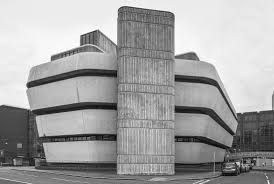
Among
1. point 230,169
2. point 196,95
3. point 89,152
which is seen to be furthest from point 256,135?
point 89,152

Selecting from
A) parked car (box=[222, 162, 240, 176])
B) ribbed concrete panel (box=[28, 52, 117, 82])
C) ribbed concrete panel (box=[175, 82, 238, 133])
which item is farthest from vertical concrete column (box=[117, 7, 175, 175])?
ribbed concrete panel (box=[175, 82, 238, 133])

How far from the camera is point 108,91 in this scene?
54.6 metres

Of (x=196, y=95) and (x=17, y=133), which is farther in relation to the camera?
(x=17, y=133)

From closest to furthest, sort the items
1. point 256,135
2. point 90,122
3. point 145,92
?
point 145,92, point 90,122, point 256,135

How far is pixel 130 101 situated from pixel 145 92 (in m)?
2.11

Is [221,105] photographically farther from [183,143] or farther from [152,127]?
[152,127]

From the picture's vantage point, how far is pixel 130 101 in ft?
161

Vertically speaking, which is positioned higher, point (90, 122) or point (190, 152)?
point (90, 122)

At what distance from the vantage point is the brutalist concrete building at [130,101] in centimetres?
4888

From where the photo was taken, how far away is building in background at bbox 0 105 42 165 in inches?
4683

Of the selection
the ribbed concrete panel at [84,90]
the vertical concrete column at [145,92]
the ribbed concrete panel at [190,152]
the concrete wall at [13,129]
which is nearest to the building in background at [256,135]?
the concrete wall at [13,129]

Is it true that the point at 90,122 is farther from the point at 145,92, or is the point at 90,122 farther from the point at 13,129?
the point at 13,129

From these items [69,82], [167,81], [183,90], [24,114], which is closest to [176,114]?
[183,90]

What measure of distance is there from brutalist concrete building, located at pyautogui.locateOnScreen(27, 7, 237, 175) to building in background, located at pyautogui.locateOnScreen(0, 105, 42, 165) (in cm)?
5968
